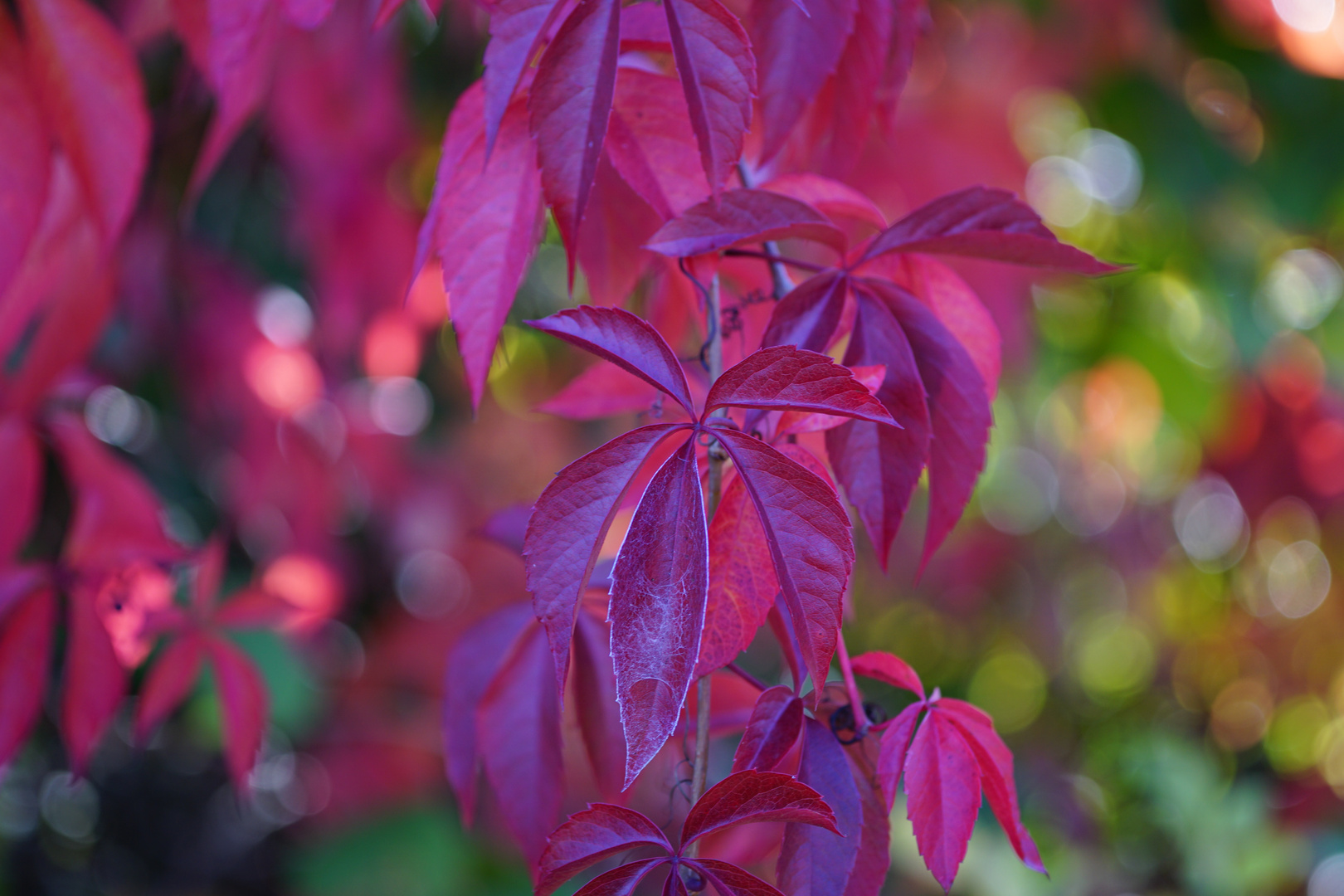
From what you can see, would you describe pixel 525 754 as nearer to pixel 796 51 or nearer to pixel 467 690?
pixel 467 690

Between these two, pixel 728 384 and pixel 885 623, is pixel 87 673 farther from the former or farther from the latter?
pixel 885 623

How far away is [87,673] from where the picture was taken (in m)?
0.57

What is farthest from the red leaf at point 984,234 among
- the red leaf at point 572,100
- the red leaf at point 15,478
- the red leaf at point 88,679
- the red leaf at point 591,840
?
the red leaf at point 15,478

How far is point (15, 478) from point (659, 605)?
0.60 metres

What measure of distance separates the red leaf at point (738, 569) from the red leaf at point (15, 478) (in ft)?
1.91

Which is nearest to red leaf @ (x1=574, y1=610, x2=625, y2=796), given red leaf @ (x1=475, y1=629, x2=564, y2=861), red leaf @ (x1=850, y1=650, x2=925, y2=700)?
red leaf @ (x1=475, y1=629, x2=564, y2=861)

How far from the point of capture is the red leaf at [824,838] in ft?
1.08

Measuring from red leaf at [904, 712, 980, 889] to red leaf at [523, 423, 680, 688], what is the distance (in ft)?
0.46

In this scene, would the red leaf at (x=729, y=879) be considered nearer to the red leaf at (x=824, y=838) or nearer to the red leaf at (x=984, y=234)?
the red leaf at (x=824, y=838)

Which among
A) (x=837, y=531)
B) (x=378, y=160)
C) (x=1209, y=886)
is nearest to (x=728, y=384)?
(x=837, y=531)

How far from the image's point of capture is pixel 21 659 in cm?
59

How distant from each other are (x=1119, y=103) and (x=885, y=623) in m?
1.30

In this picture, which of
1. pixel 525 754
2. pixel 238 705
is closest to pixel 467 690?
pixel 525 754

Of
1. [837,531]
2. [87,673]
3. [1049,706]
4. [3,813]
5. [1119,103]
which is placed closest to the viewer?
[837,531]
